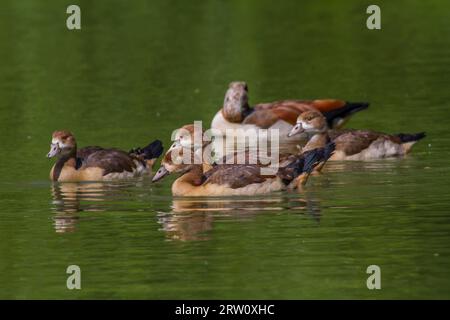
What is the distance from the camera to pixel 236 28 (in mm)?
39500

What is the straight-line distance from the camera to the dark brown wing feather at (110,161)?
22.7 meters

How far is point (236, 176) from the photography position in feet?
67.6

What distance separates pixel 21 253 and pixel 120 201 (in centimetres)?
325

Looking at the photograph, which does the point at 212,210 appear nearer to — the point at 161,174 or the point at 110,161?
the point at 161,174

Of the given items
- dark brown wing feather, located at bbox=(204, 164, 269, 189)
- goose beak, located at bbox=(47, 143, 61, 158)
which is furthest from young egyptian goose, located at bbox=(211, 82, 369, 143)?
dark brown wing feather, located at bbox=(204, 164, 269, 189)

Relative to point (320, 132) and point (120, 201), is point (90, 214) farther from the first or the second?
point (320, 132)

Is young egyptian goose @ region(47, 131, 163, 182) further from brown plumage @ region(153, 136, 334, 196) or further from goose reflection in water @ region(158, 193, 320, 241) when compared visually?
goose reflection in water @ region(158, 193, 320, 241)

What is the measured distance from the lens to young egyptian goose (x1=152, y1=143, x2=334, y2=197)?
67.6ft

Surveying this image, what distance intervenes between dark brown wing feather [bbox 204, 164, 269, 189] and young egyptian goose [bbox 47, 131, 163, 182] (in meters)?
2.25

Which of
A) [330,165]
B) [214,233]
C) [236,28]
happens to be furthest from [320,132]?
[236,28]

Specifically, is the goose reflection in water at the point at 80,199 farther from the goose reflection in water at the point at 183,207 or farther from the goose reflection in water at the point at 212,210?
the goose reflection in water at the point at 212,210

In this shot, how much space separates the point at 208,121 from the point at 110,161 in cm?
581

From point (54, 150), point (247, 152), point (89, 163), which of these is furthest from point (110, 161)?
point (247, 152)

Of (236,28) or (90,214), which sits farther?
(236,28)
